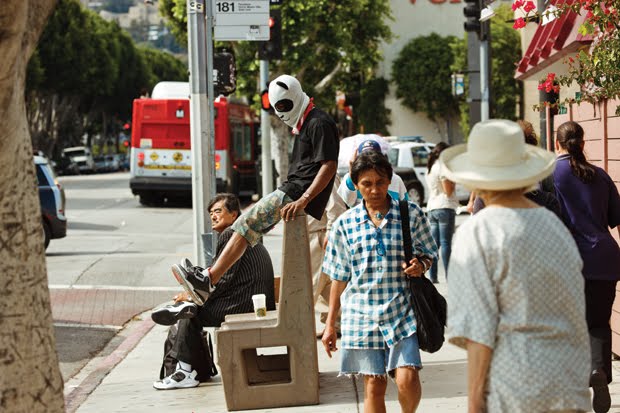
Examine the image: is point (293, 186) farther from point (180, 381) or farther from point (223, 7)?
point (223, 7)

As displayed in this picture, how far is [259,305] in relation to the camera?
7.48 meters

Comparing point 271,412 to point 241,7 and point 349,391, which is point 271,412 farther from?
point 241,7

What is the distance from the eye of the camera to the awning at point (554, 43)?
928cm

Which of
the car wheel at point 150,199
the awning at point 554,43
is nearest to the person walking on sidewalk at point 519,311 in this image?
the awning at point 554,43

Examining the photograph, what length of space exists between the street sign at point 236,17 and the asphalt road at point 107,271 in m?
3.22

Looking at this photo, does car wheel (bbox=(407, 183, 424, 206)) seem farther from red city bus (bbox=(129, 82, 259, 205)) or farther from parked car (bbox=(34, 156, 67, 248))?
parked car (bbox=(34, 156, 67, 248))

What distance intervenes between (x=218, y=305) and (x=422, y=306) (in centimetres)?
251

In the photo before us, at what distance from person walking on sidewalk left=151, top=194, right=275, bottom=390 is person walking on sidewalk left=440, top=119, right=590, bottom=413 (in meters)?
4.13

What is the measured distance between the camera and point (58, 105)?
76125 mm

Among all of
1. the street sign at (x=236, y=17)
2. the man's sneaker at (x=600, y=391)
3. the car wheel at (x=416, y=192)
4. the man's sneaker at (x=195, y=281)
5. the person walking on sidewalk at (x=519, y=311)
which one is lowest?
the car wheel at (x=416, y=192)

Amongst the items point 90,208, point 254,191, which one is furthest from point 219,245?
point 254,191

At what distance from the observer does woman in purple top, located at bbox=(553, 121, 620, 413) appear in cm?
650

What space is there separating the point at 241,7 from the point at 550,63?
300 cm

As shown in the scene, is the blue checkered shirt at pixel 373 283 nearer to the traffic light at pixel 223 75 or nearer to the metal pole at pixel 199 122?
the metal pole at pixel 199 122
